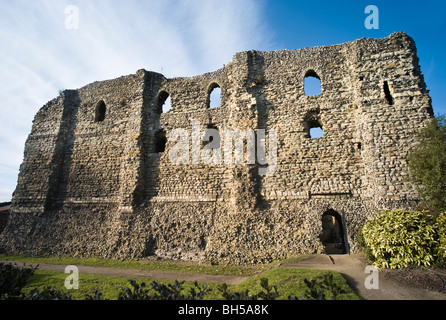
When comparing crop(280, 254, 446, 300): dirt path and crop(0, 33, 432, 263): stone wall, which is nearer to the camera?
crop(280, 254, 446, 300): dirt path

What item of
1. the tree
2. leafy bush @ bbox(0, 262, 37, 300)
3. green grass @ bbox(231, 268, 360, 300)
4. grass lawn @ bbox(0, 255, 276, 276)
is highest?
the tree

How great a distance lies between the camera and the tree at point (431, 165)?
816 centimetres

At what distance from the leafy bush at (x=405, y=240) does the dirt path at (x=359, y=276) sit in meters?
0.42

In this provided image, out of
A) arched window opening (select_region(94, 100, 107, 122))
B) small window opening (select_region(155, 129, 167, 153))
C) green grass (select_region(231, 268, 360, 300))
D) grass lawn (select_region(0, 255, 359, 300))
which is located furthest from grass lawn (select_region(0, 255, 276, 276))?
arched window opening (select_region(94, 100, 107, 122))

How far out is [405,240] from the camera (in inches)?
281

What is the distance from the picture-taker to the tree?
8.16 m

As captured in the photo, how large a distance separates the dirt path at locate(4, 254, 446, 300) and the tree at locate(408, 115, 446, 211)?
9.80 feet

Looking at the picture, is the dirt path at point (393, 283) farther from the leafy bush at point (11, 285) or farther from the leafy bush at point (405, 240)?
the leafy bush at point (11, 285)

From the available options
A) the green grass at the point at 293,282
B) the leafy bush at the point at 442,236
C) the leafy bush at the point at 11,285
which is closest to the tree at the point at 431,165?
the leafy bush at the point at 442,236

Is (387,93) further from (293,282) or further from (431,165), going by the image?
(293,282)

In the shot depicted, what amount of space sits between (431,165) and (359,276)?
→ 498 cm

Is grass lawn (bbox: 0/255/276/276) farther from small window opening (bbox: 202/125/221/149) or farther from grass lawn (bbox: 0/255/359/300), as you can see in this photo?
small window opening (bbox: 202/125/221/149)
